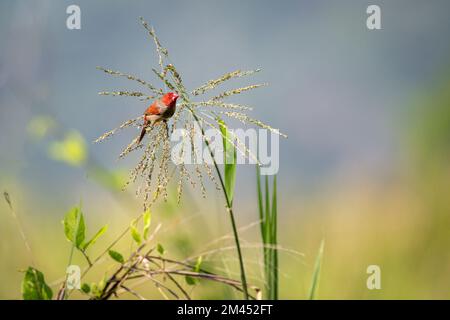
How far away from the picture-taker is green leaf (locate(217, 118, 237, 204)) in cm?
57

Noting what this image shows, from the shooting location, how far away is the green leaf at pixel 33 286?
1.73 ft

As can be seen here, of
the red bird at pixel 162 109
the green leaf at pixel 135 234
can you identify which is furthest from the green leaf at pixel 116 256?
the red bird at pixel 162 109

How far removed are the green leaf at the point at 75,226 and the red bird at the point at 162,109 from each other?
0.10 metres

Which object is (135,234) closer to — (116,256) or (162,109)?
(116,256)

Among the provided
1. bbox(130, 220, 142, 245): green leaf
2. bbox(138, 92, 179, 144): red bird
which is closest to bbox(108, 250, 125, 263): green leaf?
bbox(130, 220, 142, 245): green leaf

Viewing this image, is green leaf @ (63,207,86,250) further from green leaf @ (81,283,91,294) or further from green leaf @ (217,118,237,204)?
green leaf @ (217,118,237,204)

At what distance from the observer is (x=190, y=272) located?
0.54m

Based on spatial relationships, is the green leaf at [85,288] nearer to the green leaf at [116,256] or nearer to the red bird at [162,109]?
the green leaf at [116,256]

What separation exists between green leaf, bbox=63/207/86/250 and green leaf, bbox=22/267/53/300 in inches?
1.9

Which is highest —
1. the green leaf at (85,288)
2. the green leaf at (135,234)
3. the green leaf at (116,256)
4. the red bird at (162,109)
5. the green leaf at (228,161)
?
the red bird at (162,109)

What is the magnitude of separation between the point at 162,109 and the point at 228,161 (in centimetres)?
10
